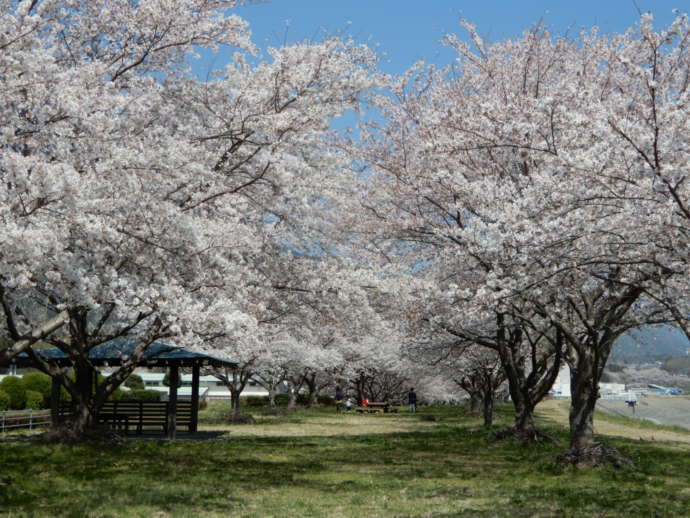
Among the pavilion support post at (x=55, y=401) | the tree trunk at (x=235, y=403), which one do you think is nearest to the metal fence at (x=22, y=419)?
the pavilion support post at (x=55, y=401)

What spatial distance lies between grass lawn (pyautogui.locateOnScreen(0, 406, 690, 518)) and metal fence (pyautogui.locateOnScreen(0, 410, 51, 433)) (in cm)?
723

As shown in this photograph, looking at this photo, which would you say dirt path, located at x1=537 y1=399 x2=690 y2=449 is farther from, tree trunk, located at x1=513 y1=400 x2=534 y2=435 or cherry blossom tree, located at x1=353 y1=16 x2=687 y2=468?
cherry blossom tree, located at x1=353 y1=16 x2=687 y2=468

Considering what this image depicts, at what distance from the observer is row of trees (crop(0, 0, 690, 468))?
8.20 m

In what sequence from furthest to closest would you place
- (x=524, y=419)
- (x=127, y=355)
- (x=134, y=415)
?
(x=134, y=415) → (x=524, y=419) → (x=127, y=355)

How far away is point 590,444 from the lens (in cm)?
1288

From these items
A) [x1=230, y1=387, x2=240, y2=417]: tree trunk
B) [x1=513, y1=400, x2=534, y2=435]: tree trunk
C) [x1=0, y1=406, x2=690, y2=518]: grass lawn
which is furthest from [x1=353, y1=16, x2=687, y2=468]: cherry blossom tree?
[x1=230, y1=387, x2=240, y2=417]: tree trunk

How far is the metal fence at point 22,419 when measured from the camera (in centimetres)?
2229

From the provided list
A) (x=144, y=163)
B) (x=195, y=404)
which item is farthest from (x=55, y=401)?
(x=144, y=163)

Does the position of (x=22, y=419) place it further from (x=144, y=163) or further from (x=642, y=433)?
(x=642, y=433)

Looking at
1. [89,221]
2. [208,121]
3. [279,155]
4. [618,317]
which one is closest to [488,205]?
[618,317]

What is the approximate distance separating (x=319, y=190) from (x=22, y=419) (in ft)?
50.8

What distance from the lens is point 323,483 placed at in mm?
11430

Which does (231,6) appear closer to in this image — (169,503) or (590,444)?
(169,503)

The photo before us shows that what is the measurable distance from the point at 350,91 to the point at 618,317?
656cm
